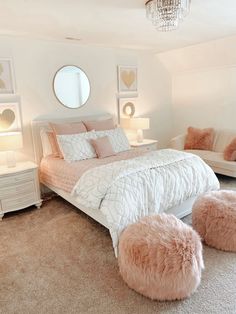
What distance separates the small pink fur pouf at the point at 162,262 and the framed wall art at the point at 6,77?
2668 mm

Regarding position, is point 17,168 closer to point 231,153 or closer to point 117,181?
point 117,181

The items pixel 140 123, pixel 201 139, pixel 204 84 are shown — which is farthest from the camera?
pixel 204 84

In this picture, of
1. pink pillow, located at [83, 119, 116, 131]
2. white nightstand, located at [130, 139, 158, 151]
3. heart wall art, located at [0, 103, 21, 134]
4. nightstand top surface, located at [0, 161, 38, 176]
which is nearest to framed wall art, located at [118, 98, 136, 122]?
white nightstand, located at [130, 139, 158, 151]

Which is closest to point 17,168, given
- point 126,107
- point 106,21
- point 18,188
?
point 18,188

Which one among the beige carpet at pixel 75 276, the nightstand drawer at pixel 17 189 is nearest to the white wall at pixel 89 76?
the nightstand drawer at pixel 17 189

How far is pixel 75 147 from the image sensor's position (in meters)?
3.34

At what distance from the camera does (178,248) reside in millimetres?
1773

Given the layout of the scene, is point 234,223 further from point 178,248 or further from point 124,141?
point 124,141

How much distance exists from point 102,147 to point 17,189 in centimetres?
121

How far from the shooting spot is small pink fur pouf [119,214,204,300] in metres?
1.74

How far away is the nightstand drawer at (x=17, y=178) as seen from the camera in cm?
309

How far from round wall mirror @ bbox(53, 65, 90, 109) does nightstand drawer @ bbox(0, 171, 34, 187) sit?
4.32ft

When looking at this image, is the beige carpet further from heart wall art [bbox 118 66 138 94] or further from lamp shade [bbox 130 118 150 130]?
heart wall art [bbox 118 66 138 94]

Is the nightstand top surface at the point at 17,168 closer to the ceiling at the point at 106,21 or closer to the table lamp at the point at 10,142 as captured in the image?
the table lamp at the point at 10,142
